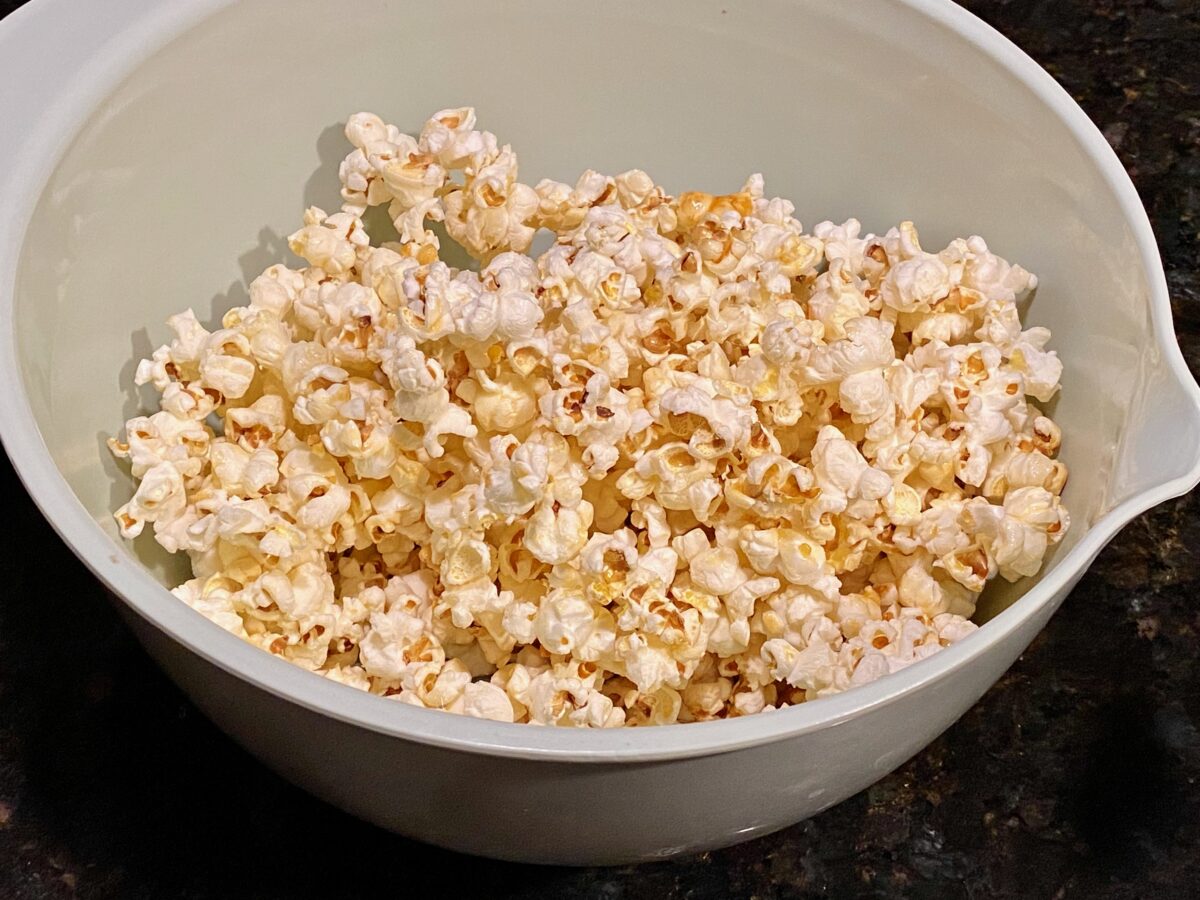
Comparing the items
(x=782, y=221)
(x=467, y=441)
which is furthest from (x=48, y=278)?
(x=782, y=221)

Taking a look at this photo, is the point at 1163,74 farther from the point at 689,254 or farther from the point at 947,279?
the point at 689,254

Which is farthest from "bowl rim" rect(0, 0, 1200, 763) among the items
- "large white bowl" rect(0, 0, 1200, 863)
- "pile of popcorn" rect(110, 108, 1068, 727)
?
"pile of popcorn" rect(110, 108, 1068, 727)

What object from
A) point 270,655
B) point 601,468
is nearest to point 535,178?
point 601,468

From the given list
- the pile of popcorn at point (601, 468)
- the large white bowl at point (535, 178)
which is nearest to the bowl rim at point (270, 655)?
the large white bowl at point (535, 178)

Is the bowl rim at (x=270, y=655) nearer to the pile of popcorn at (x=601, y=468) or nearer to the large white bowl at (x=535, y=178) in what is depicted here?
the large white bowl at (x=535, y=178)

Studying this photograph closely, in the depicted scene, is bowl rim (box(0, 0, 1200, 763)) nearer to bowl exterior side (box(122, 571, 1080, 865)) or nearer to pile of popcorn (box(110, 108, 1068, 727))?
bowl exterior side (box(122, 571, 1080, 865))
